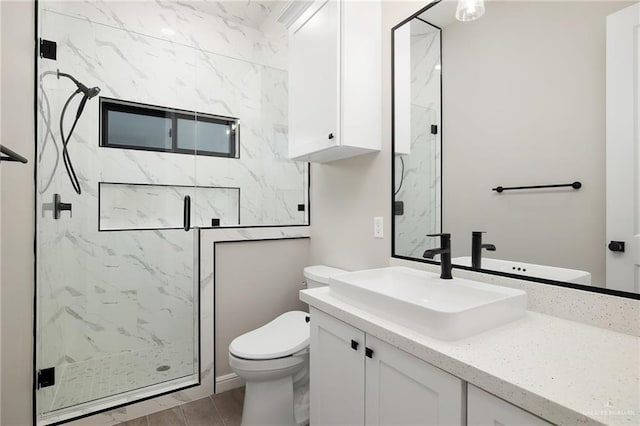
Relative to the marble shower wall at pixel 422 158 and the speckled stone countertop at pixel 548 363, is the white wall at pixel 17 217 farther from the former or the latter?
the marble shower wall at pixel 422 158

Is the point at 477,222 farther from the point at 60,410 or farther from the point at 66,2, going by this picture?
the point at 66,2

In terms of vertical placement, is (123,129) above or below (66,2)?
below

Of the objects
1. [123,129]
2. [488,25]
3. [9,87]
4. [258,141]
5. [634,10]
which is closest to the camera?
[634,10]

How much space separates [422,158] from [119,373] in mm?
2249

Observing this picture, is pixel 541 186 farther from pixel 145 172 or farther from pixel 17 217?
pixel 145 172

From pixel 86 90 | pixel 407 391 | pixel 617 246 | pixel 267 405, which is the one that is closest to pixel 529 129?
pixel 617 246

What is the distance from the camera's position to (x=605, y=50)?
94 cm

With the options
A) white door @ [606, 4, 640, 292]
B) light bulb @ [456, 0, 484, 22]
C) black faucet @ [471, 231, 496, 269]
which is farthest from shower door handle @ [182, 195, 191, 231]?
white door @ [606, 4, 640, 292]

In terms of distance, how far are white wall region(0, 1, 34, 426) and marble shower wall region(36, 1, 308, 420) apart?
1.04ft

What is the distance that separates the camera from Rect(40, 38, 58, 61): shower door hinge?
1508mm

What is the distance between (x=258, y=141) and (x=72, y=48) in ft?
4.17

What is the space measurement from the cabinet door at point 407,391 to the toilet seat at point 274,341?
2.23ft

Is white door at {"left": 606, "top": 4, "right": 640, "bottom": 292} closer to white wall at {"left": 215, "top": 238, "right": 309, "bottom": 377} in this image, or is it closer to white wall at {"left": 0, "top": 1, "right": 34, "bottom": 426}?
white wall at {"left": 215, "top": 238, "right": 309, "bottom": 377}

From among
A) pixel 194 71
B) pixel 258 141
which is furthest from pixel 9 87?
pixel 258 141
